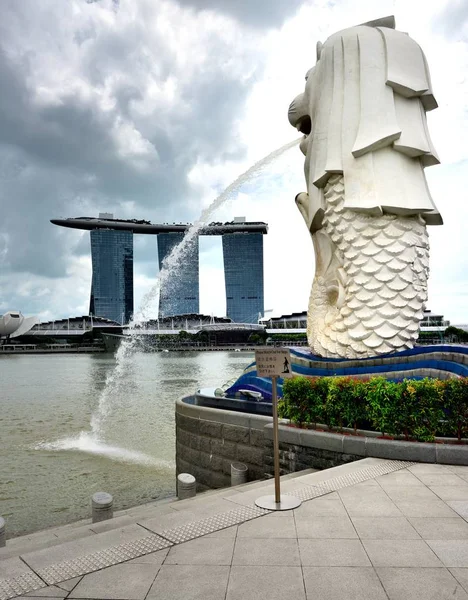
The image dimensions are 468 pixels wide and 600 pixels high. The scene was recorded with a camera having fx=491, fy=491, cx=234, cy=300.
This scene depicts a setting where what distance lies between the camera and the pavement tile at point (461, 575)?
2973mm

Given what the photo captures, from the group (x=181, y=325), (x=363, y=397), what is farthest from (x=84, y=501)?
(x=181, y=325)

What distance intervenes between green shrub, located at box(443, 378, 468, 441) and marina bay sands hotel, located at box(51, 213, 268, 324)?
102165mm

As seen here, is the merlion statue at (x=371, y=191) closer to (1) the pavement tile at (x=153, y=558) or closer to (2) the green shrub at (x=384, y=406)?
(2) the green shrub at (x=384, y=406)

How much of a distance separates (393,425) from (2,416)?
1474 cm

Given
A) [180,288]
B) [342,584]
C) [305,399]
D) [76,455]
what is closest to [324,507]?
[342,584]

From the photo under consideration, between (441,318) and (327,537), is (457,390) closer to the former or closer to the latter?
(327,537)

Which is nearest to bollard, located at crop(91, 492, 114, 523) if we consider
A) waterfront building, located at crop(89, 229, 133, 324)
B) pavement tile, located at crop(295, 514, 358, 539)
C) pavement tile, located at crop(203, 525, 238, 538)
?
pavement tile, located at crop(203, 525, 238, 538)

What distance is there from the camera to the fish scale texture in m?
9.08

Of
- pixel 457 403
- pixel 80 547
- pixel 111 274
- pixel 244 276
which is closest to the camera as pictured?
pixel 80 547

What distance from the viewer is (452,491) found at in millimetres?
4754

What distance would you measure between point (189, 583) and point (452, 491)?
2944 mm

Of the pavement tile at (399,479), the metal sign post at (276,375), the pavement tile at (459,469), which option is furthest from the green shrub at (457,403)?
the metal sign post at (276,375)

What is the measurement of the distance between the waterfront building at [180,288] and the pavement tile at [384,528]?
10579cm

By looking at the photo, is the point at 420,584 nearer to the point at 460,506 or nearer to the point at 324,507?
the point at 324,507
